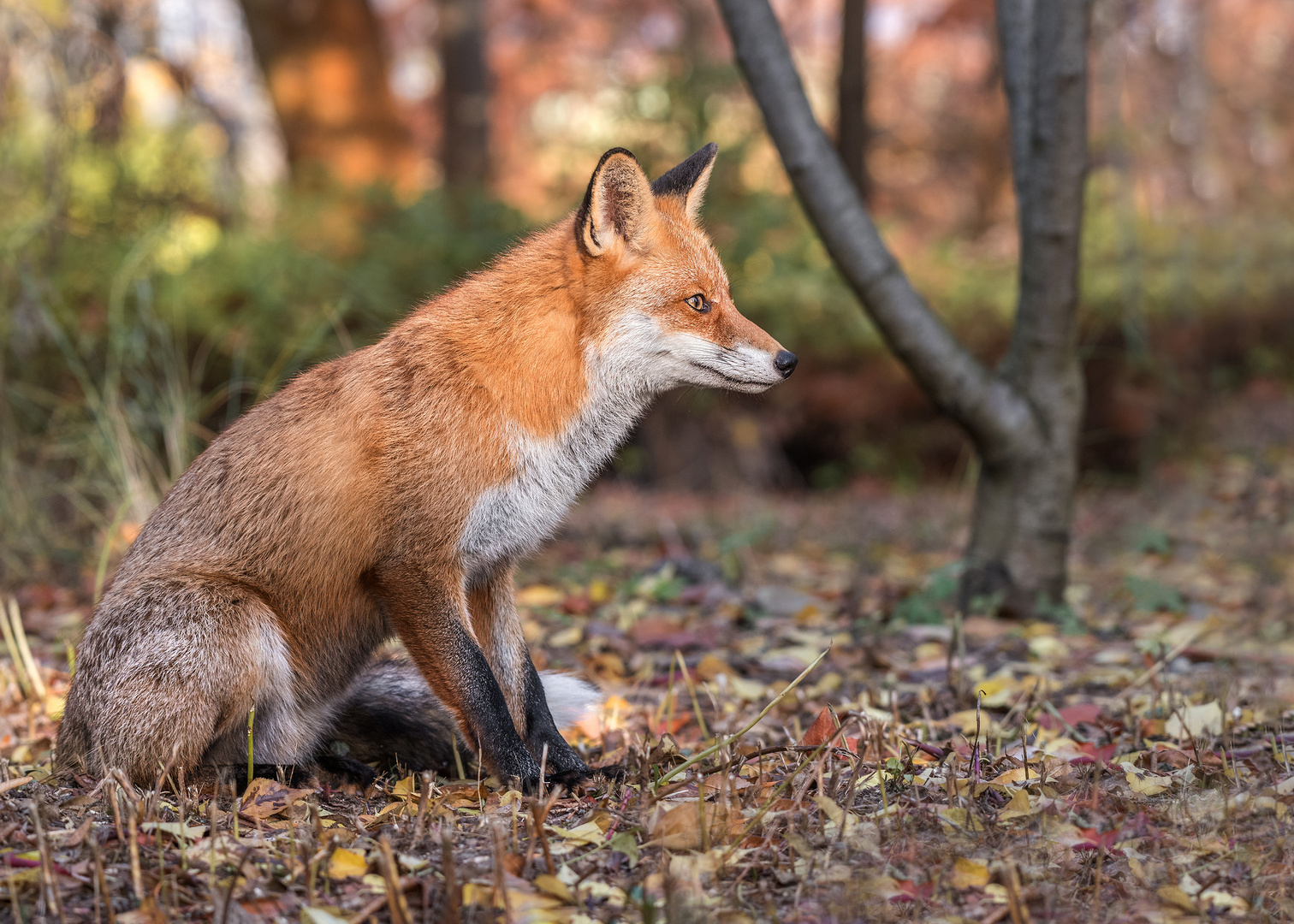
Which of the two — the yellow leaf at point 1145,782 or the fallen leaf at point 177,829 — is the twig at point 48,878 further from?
the yellow leaf at point 1145,782

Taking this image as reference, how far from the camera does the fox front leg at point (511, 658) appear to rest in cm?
365

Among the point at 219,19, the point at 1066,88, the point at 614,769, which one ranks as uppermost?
the point at 219,19

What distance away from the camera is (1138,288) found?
9.64 m

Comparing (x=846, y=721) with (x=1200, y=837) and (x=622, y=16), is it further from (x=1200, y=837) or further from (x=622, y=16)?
(x=622, y=16)

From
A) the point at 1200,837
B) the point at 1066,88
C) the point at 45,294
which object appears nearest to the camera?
the point at 1200,837

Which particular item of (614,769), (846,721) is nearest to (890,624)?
(846,721)

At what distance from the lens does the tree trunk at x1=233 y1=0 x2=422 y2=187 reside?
41.6ft

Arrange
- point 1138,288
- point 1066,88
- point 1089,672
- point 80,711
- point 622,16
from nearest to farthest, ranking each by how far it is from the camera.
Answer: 1. point 80,711
2. point 1089,672
3. point 1066,88
4. point 1138,288
5. point 622,16

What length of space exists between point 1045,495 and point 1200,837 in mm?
2851

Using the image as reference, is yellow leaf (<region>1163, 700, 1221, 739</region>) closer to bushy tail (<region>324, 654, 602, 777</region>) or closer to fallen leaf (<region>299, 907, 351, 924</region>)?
bushy tail (<region>324, 654, 602, 777</region>)

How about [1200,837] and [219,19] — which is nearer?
[1200,837]

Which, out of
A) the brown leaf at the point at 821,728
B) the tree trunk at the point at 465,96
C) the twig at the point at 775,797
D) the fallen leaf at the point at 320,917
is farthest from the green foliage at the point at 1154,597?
the tree trunk at the point at 465,96

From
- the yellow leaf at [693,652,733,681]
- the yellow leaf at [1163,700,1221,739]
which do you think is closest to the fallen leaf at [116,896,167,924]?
the yellow leaf at [693,652,733,681]

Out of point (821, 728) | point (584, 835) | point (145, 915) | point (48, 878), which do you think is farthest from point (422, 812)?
point (821, 728)
